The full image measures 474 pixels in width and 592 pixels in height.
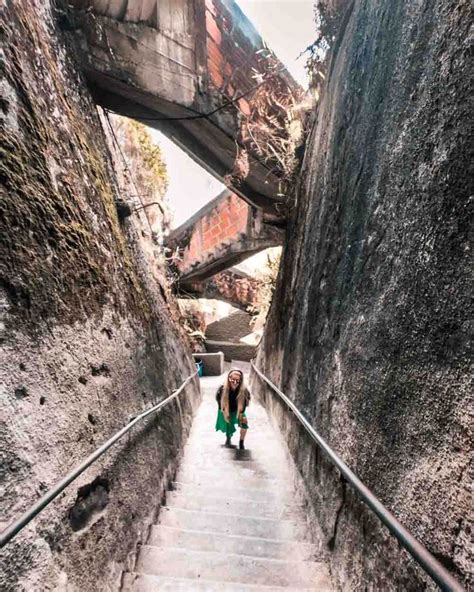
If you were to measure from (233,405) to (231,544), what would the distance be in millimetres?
2134

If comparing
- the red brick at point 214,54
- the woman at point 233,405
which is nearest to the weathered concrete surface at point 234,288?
the woman at point 233,405

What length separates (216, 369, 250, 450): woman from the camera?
443 centimetres

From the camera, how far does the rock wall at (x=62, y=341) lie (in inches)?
55.1

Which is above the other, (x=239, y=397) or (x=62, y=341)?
(x=62, y=341)

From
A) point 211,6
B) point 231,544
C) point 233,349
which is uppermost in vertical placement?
point 211,6

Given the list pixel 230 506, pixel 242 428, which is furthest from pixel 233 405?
pixel 230 506

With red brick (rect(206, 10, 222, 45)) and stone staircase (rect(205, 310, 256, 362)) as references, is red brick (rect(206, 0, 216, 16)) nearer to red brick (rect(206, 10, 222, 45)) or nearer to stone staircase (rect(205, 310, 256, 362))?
red brick (rect(206, 10, 222, 45))

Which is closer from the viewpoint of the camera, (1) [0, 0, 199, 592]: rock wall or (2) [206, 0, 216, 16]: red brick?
(1) [0, 0, 199, 592]: rock wall

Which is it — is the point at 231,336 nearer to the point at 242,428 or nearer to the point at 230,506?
the point at 242,428

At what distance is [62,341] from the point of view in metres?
1.81

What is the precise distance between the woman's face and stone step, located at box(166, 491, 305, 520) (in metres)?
1.51

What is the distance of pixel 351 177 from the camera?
2.71 metres

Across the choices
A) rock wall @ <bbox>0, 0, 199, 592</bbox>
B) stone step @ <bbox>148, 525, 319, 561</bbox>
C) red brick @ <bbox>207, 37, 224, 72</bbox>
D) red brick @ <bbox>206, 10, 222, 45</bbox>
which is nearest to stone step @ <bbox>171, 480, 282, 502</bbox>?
rock wall @ <bbox>0, 0, 199, 592</bbox>

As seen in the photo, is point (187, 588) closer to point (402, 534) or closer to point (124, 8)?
point (402, 534)
